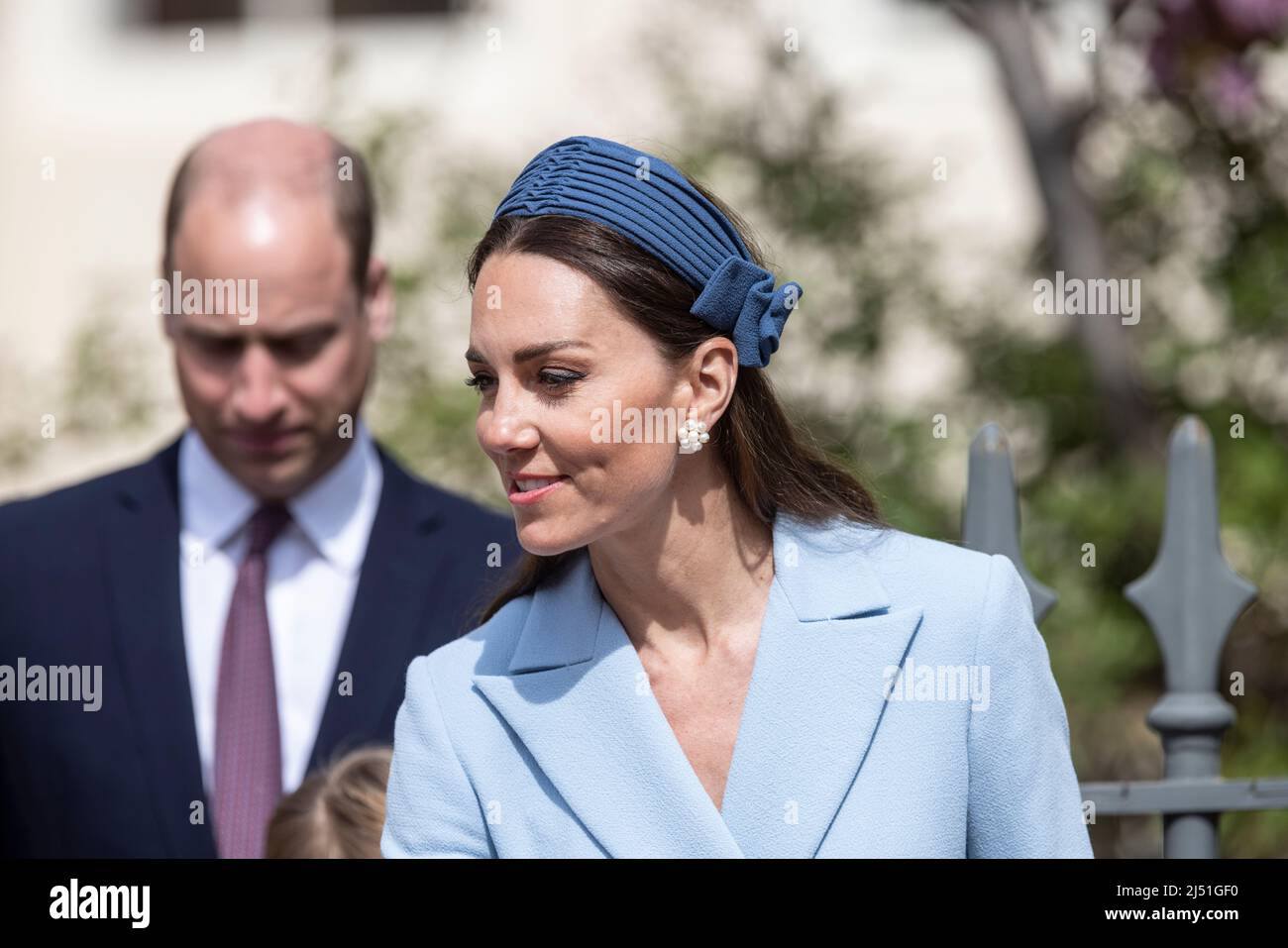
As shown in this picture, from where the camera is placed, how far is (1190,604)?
2.89 m

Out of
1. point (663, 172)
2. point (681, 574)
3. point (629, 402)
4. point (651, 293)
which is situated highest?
point (663, 172)

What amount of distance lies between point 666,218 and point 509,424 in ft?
1.10

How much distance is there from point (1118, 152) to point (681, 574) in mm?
3516

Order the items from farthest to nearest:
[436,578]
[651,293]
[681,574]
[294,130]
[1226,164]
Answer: [1226,164] → [294,130] → [436,578] → [681,574] → [651,293]

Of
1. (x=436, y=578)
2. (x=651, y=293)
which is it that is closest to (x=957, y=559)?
(x=651, y=293)

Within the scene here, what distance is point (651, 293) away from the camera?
2189 mm

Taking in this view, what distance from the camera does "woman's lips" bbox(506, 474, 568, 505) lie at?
7.11ft

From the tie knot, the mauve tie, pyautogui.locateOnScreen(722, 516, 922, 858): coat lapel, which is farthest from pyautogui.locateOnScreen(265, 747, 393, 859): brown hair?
pyautogui.locateOnScreen(722, 516, 922, 858): coat lapel

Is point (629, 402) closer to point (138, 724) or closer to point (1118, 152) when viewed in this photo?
point (138, 724)

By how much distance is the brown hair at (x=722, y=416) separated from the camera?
2168 mm

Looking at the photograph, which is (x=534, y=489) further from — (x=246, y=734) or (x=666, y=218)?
(x=246, y=734)

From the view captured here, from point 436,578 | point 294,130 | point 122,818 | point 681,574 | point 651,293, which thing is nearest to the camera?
point 651,293

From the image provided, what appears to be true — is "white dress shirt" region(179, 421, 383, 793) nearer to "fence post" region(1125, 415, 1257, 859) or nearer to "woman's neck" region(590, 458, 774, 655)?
A: "woman's neck" region(590, 458, 774, 655)

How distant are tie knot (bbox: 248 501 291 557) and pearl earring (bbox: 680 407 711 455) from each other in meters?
1.25
